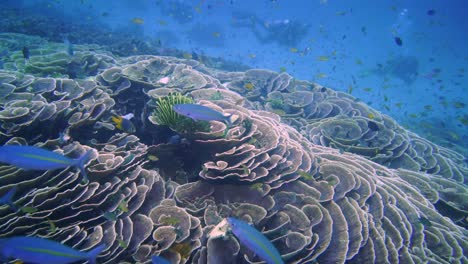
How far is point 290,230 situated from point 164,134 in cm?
260

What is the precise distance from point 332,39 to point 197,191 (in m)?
73.5

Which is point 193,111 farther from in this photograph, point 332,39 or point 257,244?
point 332,39

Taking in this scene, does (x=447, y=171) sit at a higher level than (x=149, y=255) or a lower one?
higher

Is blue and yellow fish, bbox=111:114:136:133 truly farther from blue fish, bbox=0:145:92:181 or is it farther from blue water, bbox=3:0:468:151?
blue water, bbox=3:0:468:151

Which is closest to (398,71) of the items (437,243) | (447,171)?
(447,171)

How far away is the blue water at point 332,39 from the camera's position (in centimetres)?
2511

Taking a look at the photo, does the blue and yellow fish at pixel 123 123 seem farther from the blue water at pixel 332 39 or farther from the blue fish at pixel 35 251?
the blue water at pixel 332 39

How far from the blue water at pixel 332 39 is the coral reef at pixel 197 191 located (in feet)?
36.6

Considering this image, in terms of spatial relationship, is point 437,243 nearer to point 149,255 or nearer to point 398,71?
point 149,255

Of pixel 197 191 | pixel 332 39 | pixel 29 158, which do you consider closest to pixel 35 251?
pixel 29 158

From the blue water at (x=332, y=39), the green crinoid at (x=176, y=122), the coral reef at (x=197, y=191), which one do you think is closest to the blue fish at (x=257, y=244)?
the coral reef at (x=197, y=191)

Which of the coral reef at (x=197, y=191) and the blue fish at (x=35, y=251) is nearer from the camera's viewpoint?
the blue fish at (x=35, y=251)

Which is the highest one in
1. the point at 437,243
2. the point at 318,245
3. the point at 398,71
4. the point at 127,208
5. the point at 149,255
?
the point at 398,71

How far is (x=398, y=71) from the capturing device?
36500 mm
